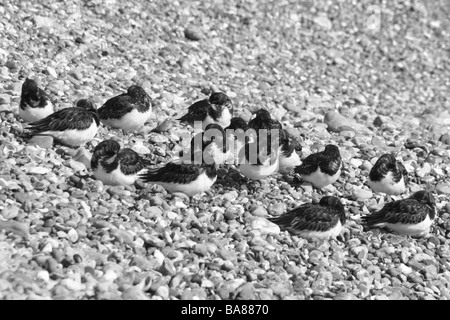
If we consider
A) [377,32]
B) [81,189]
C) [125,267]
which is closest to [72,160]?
[81,189]

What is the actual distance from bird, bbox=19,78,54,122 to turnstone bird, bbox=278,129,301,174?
3.32 m

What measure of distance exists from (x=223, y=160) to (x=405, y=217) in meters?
2.55

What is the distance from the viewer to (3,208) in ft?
28.8

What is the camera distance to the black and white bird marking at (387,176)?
1134 centimetres

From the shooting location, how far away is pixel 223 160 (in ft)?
35.8

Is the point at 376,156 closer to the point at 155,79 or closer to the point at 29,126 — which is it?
the point at 155,79

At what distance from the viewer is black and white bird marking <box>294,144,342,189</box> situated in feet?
35.7

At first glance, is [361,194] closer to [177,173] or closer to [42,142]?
[177,173]

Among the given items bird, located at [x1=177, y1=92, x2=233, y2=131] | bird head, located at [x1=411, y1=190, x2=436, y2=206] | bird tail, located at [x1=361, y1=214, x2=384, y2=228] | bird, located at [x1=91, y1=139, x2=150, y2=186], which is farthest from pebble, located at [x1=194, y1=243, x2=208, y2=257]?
bird, located at [x1=177, y1=92, x2=233, y2=131]

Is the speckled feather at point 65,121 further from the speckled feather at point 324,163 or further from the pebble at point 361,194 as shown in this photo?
the pebble at point 361,194

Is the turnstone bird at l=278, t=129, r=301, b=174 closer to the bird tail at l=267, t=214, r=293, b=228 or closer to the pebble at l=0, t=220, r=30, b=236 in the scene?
the bird tail at l=267, t=214, r=293, b=228

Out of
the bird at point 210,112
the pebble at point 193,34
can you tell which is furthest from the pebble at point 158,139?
the pebble at point 193,34

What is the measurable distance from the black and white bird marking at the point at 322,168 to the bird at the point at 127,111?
7.86 ft

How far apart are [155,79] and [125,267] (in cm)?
588
